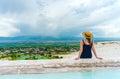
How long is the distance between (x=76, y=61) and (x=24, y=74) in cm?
121

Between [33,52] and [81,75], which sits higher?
[81,75]

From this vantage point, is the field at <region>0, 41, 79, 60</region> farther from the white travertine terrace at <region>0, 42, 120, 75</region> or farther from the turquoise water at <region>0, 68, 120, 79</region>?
the turquoise water at <region>0, 68, 120, 79</region>

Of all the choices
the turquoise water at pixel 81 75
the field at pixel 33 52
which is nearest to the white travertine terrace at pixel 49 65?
the turquoise water at pixel 81 75

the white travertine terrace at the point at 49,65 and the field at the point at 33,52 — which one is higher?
the white travertine terrace at the point at 49,65

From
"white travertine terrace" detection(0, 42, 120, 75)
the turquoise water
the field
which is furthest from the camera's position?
the field

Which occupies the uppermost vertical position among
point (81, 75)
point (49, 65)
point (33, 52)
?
point (49, 65)

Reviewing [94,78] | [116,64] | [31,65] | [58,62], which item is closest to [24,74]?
[31,65]

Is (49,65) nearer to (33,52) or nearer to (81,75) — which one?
(81,75)

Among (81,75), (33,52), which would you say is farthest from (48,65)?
(33,52)

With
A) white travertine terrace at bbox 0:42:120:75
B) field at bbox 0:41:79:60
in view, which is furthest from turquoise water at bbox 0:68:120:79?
field at bbox 0:41:79:60

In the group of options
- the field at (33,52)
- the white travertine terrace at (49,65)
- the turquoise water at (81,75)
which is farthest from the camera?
the field at (33,52)

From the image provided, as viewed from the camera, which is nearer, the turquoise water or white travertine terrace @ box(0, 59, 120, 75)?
the turquoise water

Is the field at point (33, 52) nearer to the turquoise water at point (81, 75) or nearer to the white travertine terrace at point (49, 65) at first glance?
the white travertine terrace at point (49, 65)

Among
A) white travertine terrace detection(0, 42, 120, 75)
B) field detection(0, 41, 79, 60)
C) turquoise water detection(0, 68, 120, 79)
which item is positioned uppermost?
white travertine terrace detection(0, 42, 120, 75)
